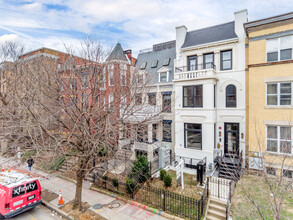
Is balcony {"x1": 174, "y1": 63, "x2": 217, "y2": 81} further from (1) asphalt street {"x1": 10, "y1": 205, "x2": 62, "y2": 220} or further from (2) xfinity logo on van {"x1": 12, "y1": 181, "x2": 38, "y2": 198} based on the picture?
(1) asphalt street {"x1": 10, "y1": 205, "x2": 62, "y2": 220}

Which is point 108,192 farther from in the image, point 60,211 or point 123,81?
point 123,81

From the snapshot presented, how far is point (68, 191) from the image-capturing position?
38.6ft

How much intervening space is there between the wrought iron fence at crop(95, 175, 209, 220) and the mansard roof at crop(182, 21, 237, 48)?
11.9 meters

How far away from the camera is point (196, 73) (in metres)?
14.3

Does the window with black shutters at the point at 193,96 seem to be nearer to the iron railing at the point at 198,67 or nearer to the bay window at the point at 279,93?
the iron railing at the point at 198,67

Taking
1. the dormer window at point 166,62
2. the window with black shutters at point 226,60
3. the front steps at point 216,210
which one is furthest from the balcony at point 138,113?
the dormer window at point 166,62

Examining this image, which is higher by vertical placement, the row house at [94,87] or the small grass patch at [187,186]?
the row house at [94,87]

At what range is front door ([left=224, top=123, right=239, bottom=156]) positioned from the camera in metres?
13.9

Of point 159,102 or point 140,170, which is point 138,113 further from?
point 140,170

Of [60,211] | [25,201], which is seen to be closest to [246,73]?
[60,211]

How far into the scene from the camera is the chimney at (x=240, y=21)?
44.9ft

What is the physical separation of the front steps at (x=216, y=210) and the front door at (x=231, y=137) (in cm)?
581

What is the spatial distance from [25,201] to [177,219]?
7.76 metres

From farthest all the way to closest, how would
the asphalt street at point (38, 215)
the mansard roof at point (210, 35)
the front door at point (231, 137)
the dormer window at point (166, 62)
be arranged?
the dormer window at point (166, 62) < the mansard roof at point (210, 35) < the front door at point (231, 137) < the asphalt street at point (38, 215)
